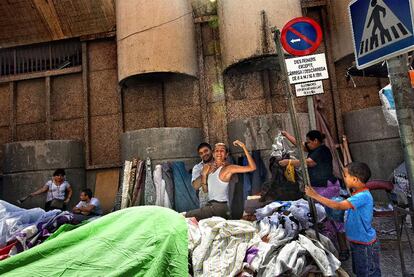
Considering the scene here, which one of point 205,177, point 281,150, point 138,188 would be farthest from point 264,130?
point 138,188

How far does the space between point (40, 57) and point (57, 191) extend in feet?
14.7

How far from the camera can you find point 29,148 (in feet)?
23.5

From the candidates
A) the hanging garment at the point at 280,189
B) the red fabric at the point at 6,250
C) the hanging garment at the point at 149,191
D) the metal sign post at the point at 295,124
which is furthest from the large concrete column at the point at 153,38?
the red fabric at the point at 6,250

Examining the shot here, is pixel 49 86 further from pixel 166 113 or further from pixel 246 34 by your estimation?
pixel 246 34

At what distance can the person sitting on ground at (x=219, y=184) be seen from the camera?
450 cm

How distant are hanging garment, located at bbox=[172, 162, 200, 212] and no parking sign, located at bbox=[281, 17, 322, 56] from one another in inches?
140

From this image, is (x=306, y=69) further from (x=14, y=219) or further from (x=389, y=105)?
(x=14, y=219)

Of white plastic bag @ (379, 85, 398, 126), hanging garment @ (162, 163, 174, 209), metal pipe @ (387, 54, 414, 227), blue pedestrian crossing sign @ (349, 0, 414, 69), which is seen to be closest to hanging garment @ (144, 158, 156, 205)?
hanging garment @ (162, 163, 174, 209)

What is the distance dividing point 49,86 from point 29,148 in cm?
218

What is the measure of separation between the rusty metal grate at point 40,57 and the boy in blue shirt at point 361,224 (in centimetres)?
824

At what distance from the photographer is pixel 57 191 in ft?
22.1

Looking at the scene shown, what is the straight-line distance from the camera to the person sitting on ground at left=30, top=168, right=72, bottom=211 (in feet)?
21.9

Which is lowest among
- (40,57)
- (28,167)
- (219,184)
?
(219,184)

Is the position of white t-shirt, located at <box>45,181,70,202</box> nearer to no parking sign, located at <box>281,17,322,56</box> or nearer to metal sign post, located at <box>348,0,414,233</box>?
no parking sign, located at <box>281,17,322,56</box>
